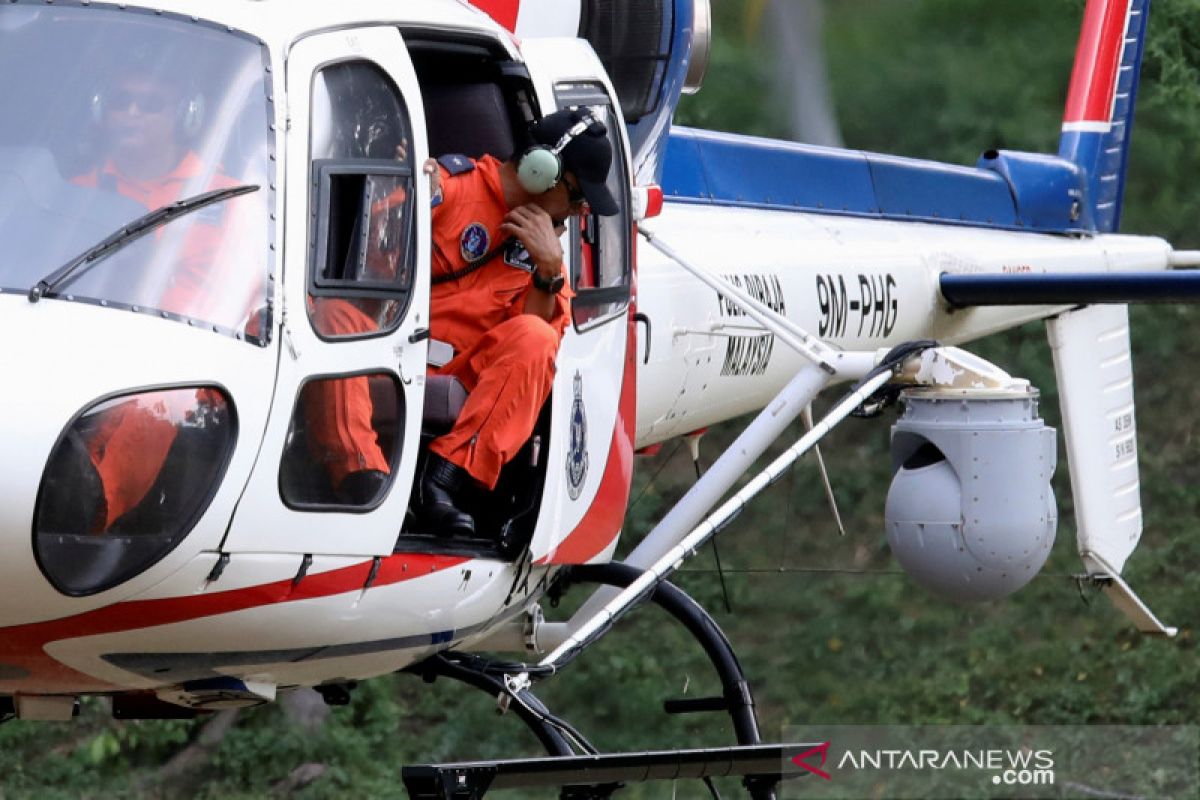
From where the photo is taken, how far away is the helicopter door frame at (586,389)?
3996 mm

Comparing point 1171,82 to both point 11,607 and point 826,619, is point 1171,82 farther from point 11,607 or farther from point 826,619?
point 11,607

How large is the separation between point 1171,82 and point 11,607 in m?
9.94

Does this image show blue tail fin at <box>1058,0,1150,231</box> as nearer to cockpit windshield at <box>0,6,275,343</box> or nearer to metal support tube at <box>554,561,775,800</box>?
metal support tube at <box>554,561,775,800</box>

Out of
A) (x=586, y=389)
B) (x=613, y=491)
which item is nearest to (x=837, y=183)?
(x=613, y=491)

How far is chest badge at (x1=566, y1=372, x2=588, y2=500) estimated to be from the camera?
404cm

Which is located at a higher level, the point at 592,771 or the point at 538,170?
the point at 538,170

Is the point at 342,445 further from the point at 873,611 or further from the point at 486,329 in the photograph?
the point at 873,611

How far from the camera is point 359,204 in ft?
11.4

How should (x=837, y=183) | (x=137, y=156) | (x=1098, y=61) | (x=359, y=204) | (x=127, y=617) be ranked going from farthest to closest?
(x=1098, y=61)
(x=837, y=183)
(x=359, y=204)
(x=137, y=156)
(x=127, y=617)

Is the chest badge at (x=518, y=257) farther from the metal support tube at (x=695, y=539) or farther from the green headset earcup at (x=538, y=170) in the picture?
the metal support tube at (x=695, y=539)

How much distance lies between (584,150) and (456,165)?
0.24 meters

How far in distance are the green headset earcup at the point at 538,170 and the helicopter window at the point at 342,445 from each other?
1.74 feet

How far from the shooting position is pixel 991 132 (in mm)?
11359

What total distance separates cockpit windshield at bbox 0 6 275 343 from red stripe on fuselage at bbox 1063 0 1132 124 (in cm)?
514
